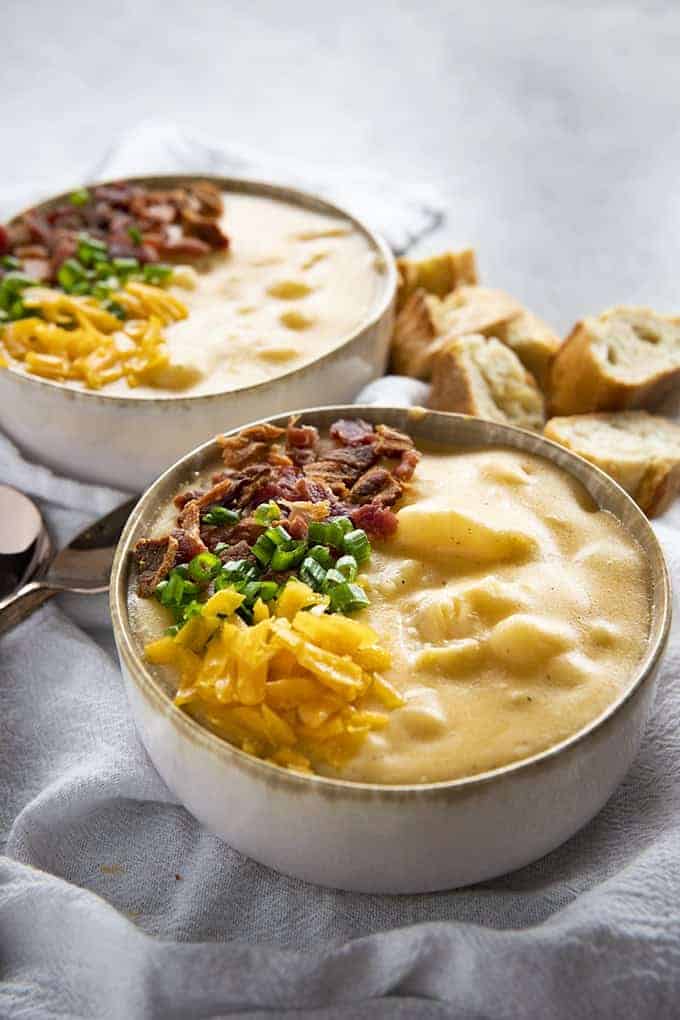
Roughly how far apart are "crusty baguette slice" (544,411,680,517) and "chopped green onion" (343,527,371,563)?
886 mm

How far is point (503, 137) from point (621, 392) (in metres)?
2.39

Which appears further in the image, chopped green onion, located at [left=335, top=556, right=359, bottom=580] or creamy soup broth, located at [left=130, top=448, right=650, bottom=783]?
chopped green onion, located at [left=335, top=556, right=359, bottom=580]

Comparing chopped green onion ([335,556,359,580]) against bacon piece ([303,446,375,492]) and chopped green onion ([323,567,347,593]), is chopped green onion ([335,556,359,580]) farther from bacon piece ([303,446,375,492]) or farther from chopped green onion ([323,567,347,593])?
bacon piece ([303,446,375,492])

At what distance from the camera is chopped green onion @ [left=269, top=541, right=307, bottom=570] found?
2383mm

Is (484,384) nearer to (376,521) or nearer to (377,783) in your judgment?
(376,521)

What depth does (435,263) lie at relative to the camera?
395 centimetres

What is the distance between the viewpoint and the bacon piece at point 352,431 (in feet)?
9.11

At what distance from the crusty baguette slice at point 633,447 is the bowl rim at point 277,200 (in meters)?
0.62

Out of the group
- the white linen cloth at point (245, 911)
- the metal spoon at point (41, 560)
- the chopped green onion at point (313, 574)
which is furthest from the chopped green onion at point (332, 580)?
the metal spoon at point (41, 560)

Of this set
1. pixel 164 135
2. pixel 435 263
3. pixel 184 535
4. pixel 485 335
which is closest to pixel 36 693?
pixel 184 535

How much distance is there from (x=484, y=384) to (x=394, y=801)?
165cm

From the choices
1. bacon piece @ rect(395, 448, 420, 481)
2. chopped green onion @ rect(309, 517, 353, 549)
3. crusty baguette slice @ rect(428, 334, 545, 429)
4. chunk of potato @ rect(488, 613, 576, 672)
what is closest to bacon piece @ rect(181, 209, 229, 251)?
crusty baguette slice @ rect(428, 334, 545, 429)

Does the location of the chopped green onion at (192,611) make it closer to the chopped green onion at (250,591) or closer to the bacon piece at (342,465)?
the chopped green onion at (250,591)

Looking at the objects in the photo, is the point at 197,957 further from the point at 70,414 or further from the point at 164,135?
the point at 164,135
